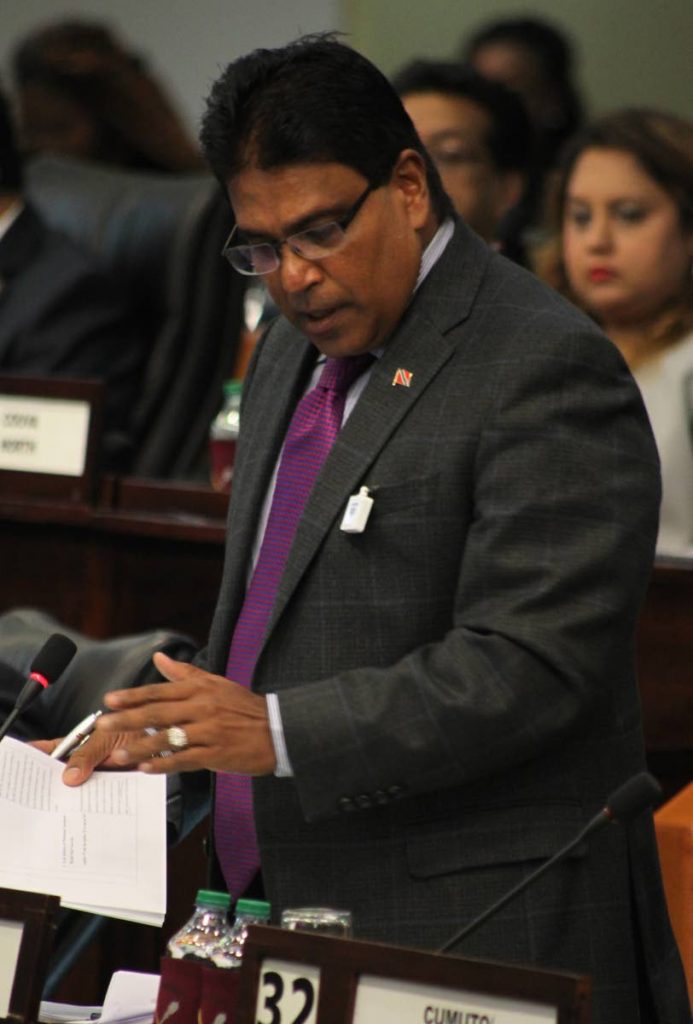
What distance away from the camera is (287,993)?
54.3 inches

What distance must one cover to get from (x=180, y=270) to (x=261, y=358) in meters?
1.95

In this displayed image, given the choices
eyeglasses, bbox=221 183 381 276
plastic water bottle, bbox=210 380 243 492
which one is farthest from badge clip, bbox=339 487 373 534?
plastic water bottle, bbox=210 380 243 492

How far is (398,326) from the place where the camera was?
182 cm

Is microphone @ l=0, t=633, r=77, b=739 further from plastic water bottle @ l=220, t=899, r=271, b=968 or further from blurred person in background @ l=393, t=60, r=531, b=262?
blurred person in background @ l=393, t=60, r=531, b=262

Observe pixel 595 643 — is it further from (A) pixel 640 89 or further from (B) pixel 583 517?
(A) pixel 640 89

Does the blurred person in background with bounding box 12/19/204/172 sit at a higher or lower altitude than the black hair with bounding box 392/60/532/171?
higher

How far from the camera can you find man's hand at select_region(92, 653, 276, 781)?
1.59m

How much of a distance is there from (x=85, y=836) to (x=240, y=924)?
19cm

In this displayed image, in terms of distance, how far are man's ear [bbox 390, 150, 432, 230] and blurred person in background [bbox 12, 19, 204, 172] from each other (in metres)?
2.87

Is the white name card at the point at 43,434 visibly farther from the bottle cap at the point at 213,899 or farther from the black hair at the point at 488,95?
the bottle cap at the point at 213,899

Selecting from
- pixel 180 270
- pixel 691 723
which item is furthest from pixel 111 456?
pixel 691 723

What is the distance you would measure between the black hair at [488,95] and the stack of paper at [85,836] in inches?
81.5

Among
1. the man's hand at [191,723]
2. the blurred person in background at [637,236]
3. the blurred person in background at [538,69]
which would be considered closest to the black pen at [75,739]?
the man's hand at [191,723]

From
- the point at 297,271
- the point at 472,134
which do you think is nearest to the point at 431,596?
the point at 297,271
